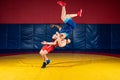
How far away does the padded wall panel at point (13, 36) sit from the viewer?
1230cm

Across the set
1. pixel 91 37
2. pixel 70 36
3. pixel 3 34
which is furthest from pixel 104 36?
pixel 3 34

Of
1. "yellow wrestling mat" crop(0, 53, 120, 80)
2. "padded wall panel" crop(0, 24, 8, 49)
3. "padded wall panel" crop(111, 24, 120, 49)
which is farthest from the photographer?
"padded wall panel" crop(111, 24, 120, 49)

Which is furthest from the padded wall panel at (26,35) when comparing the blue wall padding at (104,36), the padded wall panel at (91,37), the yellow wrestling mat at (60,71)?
the yellow wrestling mat at (60,71)

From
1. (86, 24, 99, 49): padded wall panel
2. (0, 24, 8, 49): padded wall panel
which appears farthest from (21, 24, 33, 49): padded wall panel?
(86, 24, 99, 49): padded wall panel

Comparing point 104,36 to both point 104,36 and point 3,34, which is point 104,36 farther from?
point 3,34

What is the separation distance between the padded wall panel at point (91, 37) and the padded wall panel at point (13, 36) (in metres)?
3.43

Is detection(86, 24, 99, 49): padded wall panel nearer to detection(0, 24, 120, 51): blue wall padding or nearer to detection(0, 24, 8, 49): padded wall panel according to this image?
detection(0, 24, 120, 51): blue wall padding

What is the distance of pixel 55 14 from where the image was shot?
12539 mm

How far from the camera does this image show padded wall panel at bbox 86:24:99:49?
40.8 feet

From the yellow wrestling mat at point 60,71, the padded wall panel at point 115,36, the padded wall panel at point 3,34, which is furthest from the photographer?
the padded wall panel at point 115,36

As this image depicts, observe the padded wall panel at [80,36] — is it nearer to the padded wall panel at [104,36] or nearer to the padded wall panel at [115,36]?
the padded wall panel at [104,36]

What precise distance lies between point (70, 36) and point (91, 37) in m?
1.04

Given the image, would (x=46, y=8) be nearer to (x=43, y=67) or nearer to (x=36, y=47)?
(x=36, y=47)

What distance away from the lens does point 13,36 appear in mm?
12328
